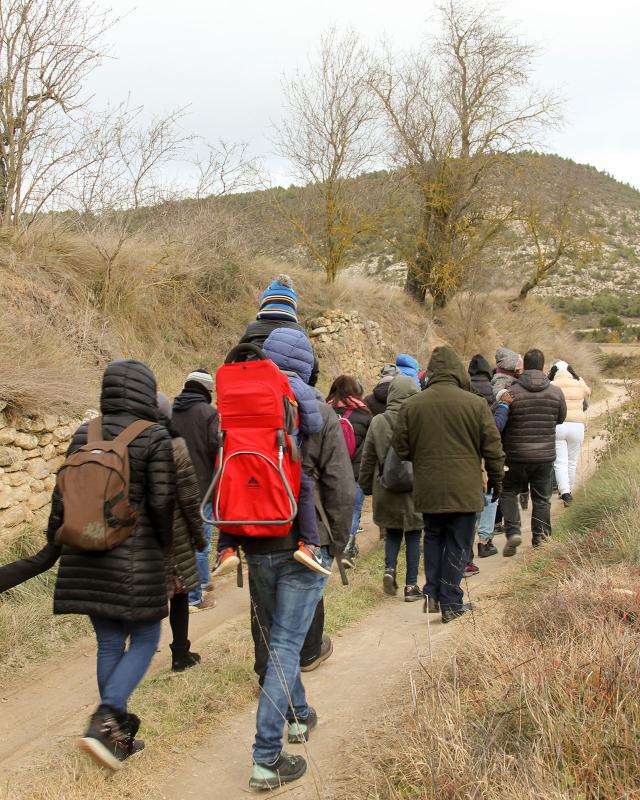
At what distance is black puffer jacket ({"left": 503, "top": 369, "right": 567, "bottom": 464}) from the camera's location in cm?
743

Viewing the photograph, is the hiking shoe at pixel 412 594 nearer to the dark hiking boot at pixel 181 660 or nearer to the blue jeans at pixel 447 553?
the blue jeans at pixel 447 553

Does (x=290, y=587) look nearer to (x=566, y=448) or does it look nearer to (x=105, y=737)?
(x=105, y=737)

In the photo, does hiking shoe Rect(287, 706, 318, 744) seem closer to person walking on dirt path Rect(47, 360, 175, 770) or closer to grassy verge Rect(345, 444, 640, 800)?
grassy verge Rect(345, 444, 640, 800)

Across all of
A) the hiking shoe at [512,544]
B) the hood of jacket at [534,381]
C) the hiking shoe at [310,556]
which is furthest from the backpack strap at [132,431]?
the hiking shoe at [512,544]

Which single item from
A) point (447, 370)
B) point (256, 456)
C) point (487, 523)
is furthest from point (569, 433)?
point (256, 456)

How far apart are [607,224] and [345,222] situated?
6881cm

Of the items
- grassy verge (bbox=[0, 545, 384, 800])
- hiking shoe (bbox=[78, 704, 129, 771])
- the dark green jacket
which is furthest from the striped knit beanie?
hiking shoe (bbox=[78, 704, 129, 771])

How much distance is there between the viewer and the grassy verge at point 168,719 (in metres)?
3.41

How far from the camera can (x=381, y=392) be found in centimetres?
825

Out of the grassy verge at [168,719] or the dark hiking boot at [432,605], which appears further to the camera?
the dark hiking boot at [432,605]

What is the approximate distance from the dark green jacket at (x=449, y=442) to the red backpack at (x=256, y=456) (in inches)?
93.9

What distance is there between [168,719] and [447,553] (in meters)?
2.47

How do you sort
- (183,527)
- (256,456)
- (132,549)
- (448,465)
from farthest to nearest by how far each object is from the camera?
(448,465)
(183,527)
(132,549)
(256,456)

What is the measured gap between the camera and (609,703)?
2986mm
